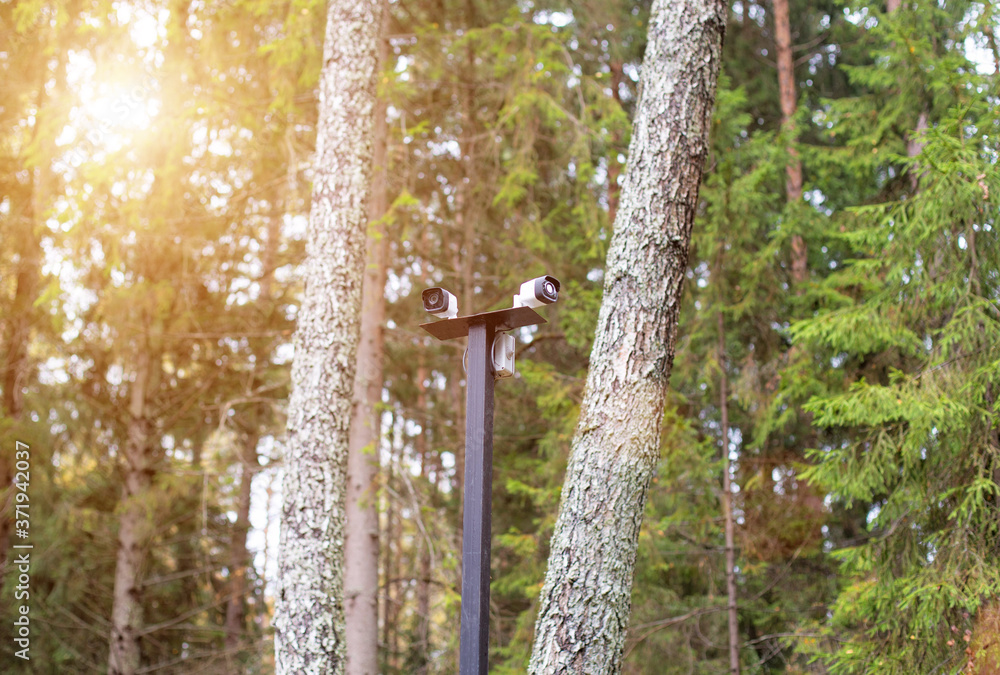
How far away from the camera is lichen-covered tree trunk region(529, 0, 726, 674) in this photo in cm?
358

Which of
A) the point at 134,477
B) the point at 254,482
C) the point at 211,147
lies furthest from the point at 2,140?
the point at 254,482

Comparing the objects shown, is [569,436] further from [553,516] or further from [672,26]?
[672,26]

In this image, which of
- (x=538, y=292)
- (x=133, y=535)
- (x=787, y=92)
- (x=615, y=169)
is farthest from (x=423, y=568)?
(x=787, y=92)

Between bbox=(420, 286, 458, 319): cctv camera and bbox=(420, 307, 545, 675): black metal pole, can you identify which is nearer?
bbox=(420, 307, 545, 675): black metal pole

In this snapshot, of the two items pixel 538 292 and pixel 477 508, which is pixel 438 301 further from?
pixel 477 508

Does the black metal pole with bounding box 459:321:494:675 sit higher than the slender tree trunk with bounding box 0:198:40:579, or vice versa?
the slender tree trunk with bounding box 0:198:40:579

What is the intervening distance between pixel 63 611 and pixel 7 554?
3.55 feet

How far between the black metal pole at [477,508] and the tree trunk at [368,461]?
10.4 feet

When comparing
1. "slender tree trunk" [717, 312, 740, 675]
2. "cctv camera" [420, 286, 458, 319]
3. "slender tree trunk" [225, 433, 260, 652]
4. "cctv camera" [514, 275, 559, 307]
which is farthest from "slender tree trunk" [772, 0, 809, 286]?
"slender tree trunk" [225, 433, 260, 652]

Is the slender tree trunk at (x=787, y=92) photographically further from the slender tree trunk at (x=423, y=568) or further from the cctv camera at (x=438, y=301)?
the cctv camera at (x=438, y=301)

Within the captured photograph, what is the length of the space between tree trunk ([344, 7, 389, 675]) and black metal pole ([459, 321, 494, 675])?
124 inches

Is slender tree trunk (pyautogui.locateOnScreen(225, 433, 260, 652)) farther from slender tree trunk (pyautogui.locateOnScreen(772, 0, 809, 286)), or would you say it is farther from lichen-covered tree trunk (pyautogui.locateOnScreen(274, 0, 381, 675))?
slender tree trunk (pyautogui.locateOnScreen(772, 0, 809, 286))

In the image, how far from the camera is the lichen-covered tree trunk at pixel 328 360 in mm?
Result: 4465

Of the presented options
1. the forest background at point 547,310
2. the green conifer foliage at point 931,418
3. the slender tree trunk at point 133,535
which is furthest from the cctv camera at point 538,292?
the slender tree trunk at point 133,535
